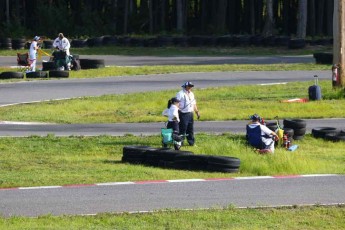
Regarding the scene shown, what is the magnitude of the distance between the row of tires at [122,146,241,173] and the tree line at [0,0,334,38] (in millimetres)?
40778

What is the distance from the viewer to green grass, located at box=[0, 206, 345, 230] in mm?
12742

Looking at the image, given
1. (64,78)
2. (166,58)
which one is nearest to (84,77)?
(64,78)

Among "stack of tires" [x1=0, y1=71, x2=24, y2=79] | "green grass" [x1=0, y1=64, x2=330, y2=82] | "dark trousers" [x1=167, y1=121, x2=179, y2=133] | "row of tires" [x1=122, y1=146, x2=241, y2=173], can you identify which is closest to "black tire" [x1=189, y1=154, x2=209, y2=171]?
"row of tires" [x1=122, y1=146, x2=241, y2=173]

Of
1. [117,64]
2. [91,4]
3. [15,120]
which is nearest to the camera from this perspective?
[15,120]

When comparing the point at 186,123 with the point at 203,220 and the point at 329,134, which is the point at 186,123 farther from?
the point at 203,220

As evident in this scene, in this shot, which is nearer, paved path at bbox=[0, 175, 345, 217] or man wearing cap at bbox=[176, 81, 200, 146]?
paved path at bbox=[0, 175, 345, 217]

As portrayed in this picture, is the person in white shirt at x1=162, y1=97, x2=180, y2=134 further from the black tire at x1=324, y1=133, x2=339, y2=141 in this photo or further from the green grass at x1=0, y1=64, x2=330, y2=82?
the green grass at x1=0, y1=64, x2=330, y2=82

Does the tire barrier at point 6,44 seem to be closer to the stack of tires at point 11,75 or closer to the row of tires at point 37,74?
the row of tires at point 37,74

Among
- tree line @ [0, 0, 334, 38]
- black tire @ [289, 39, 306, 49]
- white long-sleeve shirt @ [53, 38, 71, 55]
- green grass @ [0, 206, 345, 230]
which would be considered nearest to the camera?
green grass @ [0, 206, 345, 230]

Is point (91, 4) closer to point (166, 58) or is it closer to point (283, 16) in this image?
point (283, 16)

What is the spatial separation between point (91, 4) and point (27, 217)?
199 feet

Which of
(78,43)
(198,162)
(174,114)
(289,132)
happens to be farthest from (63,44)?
(198,162)

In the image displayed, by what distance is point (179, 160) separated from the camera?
17.7 m

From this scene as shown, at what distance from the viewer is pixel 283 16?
75875 millimetres
